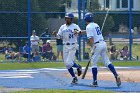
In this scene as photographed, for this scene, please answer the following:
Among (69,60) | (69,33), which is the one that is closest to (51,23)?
(69,33)

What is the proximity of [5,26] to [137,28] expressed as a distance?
7.65 m

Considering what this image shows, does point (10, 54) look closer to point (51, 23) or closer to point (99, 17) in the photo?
point (51, 23)

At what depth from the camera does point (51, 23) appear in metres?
26.9

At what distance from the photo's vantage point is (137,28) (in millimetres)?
27406

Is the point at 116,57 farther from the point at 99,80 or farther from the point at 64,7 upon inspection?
the point at 99,80

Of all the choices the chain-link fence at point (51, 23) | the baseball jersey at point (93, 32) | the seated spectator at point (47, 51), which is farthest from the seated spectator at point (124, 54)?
the baseball jersey at point (93, 32)

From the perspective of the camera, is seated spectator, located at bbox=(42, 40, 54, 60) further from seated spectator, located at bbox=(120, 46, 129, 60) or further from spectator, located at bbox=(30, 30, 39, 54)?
seated spectator, located at bbox=(120, 46, 129, 60)

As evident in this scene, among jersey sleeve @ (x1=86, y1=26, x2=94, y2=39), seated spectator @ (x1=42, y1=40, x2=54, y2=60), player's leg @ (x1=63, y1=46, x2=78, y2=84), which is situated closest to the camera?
jersey sleeve @ (x1=86, y1=26, x2=94, y2=39)

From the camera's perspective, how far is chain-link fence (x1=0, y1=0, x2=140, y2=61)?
23.8 meters

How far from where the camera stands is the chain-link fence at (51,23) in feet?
78.1

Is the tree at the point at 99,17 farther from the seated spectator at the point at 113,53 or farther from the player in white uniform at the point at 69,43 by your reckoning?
the player in white uniform at the point at 69,43

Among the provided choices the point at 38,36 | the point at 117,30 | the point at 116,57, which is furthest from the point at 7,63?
the point at 117,30

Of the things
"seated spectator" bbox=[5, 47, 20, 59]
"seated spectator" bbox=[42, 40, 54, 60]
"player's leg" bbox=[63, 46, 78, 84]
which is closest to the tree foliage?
"seated spectator" bbox=[5, 47, 20, 59]

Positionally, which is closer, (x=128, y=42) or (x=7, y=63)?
(x=7, y=63)
